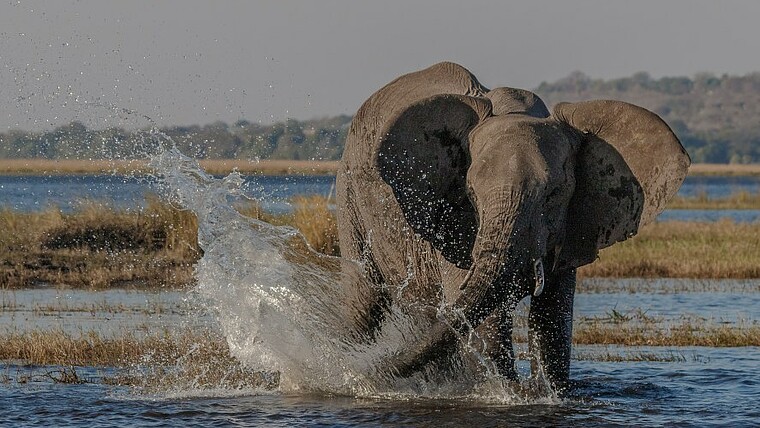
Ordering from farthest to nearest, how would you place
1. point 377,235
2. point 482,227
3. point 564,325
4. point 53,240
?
1. point 53,240
2. point 377,235
3. point 564,325
4. point 482,227

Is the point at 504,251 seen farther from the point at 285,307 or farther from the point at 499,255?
the point at 285,307

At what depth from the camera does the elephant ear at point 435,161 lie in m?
8.48

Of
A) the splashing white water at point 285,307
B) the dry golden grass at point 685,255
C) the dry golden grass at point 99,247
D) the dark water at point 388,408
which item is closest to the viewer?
the dark water at point 388,408

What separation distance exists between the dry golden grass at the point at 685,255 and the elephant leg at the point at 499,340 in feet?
28.7

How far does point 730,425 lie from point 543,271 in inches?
71.0

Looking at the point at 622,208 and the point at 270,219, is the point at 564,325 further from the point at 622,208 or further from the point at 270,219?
the point at 270,219

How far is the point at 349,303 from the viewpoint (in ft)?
35.1

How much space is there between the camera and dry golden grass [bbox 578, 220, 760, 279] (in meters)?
18.1

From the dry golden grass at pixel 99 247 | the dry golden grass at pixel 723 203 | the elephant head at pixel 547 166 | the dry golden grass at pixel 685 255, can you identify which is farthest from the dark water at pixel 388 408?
the dry golden grass at pixel 723 203

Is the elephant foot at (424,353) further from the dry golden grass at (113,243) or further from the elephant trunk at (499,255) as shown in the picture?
the dry golden grass at (113,243)

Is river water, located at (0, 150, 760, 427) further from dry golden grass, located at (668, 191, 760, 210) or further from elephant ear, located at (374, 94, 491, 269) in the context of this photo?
dry golden grass, located at (668, 191, 760, 210)

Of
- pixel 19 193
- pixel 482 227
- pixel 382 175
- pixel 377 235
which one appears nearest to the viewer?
pixel 482 227

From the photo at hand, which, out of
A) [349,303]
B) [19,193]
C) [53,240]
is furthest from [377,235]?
[19,193]

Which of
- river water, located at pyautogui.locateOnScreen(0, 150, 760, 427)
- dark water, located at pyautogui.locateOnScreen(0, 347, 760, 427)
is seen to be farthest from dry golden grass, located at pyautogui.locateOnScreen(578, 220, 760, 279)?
dark water, located at pyautogui.locateOnScreen(0, 347, 760, 427)
